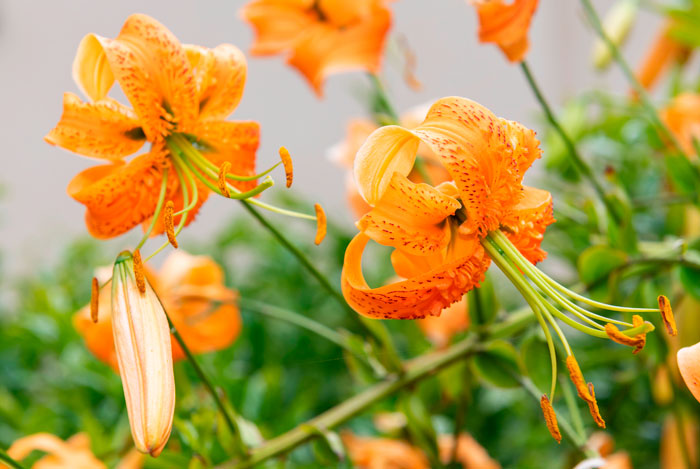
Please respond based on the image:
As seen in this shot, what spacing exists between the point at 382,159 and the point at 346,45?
244mm

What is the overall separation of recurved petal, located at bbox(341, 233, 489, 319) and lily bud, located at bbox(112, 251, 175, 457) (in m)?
0.07

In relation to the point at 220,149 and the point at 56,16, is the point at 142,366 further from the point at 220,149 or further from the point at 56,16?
the point at 56,16

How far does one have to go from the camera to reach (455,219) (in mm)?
258

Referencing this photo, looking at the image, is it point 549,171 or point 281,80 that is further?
point 281,80

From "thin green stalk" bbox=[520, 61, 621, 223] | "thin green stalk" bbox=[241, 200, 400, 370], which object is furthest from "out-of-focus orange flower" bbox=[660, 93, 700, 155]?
"thin green stalk" bbox=[241, 200, 400, 370]

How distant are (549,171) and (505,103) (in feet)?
3.60

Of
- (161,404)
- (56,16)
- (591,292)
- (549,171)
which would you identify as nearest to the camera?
(161,404)

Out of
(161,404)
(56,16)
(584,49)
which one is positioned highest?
(56,16)

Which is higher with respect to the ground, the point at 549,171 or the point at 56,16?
the point at 56,16

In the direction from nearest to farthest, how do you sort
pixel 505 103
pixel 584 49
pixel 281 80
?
pixel 281 80 < pixel 505 103 < pixel 584 49

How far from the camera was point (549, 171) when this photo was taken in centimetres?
67

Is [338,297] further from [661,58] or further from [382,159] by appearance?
[661,58]

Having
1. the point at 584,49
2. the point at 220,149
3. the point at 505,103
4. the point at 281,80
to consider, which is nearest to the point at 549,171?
the point at 220,149

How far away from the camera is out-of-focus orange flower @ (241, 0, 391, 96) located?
0.43 metres
